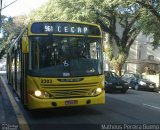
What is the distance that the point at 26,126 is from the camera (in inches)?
431

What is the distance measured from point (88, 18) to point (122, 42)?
8706mm

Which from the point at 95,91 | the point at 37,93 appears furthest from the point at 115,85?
the point at 37,93

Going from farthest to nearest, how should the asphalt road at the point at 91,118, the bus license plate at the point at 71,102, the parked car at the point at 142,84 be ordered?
the parked car at the point at 142,84 < the bus license plate at the point at 71,102 < the asphalt road at the point at 91,118

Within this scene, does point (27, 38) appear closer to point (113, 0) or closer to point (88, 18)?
point (113, 0)

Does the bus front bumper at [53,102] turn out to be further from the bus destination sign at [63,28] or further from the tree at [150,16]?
the tree at [150,16]

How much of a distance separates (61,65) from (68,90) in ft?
2.61

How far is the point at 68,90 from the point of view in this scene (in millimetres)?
12445

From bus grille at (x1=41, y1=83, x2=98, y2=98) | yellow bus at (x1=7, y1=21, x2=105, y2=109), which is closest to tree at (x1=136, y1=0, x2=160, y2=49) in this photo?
yellow bus at (x1=7, y1=21, x2=105, y2=109)

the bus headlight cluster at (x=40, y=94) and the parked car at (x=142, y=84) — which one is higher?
the bus headlight cluster at (x=40, y=94)

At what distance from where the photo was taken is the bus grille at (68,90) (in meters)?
12.3

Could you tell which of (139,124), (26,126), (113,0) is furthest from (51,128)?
Answer: (113,0)

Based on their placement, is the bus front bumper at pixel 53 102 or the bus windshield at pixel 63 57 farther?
the bus windshield at pixel 63 57

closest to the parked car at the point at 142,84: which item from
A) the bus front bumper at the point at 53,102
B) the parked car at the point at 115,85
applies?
the parked car at the point at 115,85

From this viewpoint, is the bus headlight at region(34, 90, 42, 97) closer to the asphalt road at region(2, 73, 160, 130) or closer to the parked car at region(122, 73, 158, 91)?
the asphalt road at region(2, 73, 160, 130)
